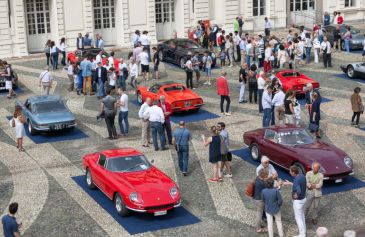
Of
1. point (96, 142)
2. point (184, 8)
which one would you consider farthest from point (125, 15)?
point (96, 142)

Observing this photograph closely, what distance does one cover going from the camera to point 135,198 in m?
15.7

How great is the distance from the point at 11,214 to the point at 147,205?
3514 mm

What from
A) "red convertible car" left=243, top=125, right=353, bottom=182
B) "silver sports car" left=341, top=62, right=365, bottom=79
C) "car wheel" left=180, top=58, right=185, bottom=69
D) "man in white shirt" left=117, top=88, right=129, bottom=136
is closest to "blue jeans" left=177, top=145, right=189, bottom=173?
"red convertible car" left=243, top=125, right=353, bottom=182

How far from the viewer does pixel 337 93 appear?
29109 millimetres

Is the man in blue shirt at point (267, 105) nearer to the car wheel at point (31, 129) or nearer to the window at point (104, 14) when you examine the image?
the car wheel at point (31, 129)

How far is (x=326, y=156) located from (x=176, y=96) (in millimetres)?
9358

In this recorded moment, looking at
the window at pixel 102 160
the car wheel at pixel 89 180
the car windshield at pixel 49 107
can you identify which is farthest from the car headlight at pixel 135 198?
the car windshield at pixel 49 107

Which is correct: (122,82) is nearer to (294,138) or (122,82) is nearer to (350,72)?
(350,72)

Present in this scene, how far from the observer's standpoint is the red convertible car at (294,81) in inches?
1085

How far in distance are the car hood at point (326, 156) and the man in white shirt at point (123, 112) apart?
7.04 meters

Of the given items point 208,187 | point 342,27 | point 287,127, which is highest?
point 342,27

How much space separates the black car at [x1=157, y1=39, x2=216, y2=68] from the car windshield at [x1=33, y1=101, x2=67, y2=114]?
36.6 feet

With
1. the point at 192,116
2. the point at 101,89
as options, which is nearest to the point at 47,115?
the point at 101,89

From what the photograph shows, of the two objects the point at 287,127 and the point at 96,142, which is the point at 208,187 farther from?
the point at 96,142
